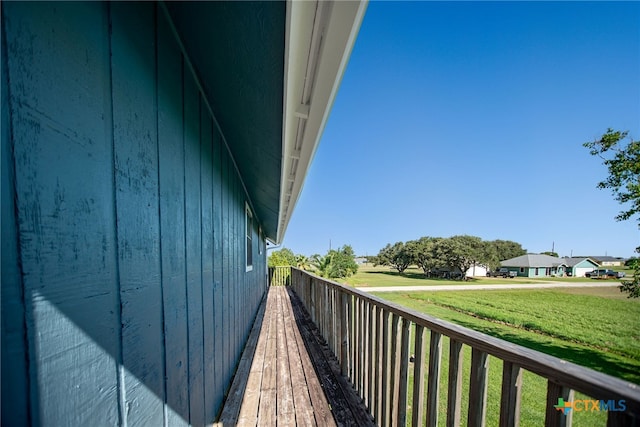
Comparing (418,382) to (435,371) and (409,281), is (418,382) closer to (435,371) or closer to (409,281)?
(435,371)

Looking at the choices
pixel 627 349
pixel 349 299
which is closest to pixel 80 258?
pixel 349 299

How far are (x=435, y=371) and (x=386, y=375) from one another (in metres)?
0.58

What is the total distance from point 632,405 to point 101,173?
1419 mm

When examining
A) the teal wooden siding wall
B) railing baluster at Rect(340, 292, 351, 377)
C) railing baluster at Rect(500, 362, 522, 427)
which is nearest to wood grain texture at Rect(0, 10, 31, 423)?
the teal wooden siding wall

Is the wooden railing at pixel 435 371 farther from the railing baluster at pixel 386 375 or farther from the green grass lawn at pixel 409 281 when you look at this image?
the green grass lawn at pixel 409 281

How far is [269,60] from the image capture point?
4.19 ft

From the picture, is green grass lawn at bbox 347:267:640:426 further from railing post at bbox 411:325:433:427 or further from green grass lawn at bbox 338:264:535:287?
green grass lawn at bbox 338:264:535:287

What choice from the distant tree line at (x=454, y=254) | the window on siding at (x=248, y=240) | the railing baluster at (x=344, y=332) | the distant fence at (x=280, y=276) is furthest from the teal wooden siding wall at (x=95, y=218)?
the distant tree line at (x=454, y=254)

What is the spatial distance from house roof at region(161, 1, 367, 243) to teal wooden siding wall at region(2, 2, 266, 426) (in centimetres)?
14

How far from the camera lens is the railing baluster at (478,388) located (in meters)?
1.02

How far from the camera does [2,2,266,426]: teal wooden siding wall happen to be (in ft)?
1.64

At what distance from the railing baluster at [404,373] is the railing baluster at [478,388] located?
1.63 feet

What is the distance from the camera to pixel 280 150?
2.28 metres

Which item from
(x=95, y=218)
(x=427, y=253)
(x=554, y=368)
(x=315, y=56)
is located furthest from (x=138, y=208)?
(x=427, y=253)
